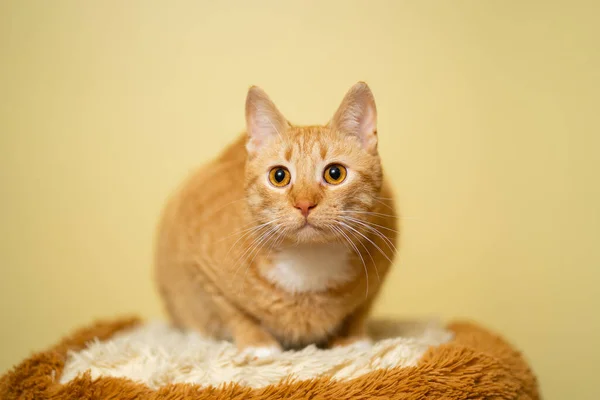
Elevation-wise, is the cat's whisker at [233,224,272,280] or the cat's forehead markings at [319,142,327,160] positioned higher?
the cat's forehead markings at [319,142,327,160]

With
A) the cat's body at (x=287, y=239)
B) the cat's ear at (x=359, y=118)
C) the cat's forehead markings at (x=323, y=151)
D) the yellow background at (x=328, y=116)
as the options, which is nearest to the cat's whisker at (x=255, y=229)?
the cat's body at (x=287, y=239)

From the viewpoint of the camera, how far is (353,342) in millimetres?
1702

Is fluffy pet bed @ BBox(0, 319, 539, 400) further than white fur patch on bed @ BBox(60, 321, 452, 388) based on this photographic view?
No

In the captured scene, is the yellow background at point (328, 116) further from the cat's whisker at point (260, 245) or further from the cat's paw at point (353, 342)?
the cat's whisker at point (260, 245)

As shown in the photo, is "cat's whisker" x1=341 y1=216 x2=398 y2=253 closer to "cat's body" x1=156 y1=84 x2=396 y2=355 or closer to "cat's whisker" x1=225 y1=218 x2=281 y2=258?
"cat's body" x1=156 y1=84 x2=396 y2=355

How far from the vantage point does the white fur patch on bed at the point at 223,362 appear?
1.40m

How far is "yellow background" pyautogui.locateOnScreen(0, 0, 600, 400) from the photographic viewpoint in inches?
88.2

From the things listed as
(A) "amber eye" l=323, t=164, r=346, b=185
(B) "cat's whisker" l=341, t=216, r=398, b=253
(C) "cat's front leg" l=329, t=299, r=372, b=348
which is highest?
(A) "amber eye" l=323, t=164, r=346, b=185

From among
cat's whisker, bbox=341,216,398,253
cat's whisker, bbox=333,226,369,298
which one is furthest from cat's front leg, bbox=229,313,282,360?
cat's whisker, bbox=341,216,398,253

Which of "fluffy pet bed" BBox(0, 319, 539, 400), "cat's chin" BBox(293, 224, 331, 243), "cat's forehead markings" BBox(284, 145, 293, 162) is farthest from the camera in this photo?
"cat's forehead markings" BBox(284, 145, 293, 162)

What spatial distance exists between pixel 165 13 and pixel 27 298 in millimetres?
1557

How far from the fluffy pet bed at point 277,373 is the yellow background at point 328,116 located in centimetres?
74

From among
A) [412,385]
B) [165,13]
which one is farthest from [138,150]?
[412,385]

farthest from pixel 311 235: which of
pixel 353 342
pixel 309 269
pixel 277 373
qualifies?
pixel 353 342
